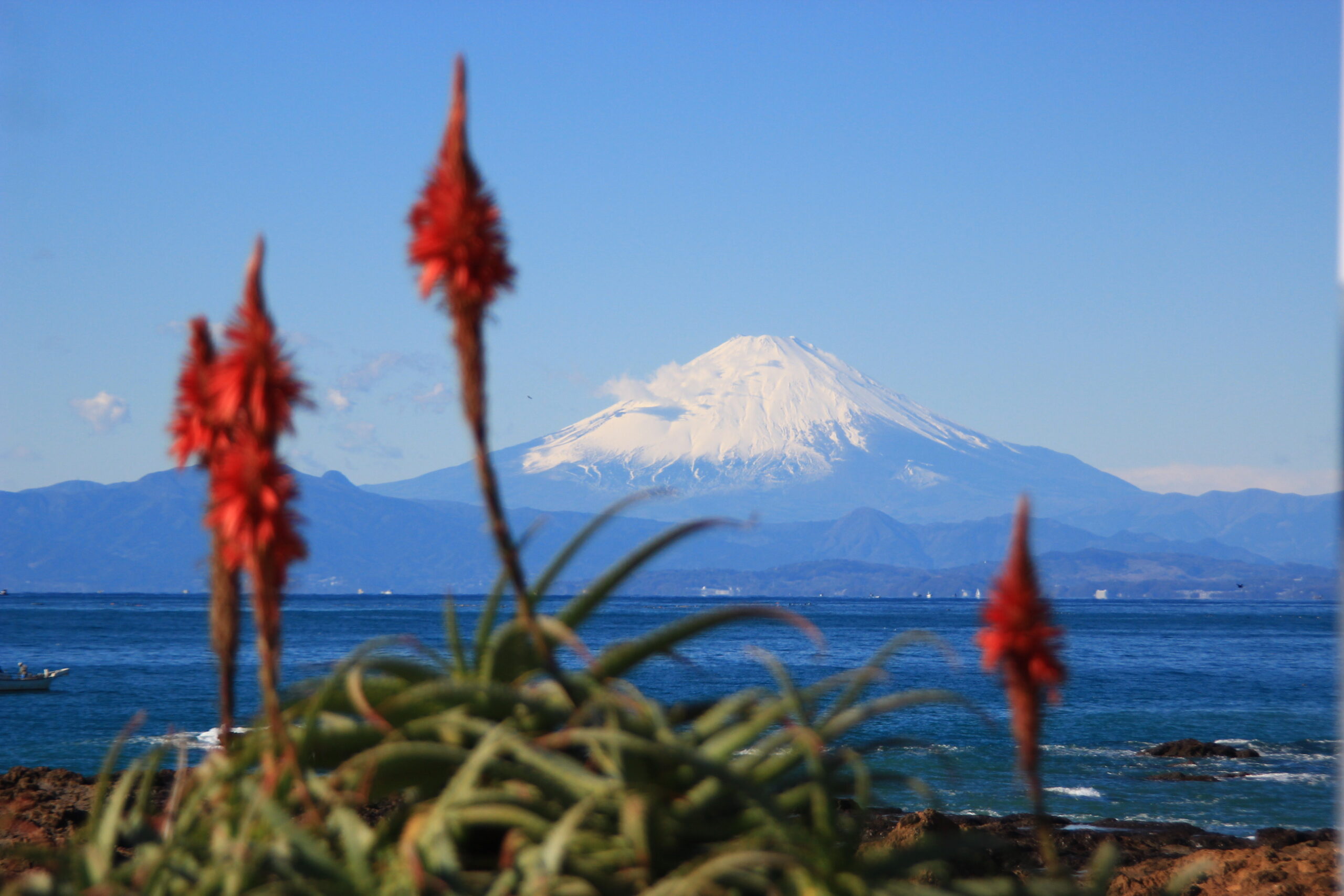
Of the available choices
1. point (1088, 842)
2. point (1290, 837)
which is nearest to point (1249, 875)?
point (1088, 842)

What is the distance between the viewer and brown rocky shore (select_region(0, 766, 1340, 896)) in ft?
43.2

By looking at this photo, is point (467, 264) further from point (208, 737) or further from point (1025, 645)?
point (208, 737)

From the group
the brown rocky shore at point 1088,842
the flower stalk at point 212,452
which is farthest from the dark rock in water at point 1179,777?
the flower stalk at point 212,452

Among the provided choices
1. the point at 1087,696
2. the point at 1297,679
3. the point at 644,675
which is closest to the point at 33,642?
the point at 644,675

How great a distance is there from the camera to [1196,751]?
114ft

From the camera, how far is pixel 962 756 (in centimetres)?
3384

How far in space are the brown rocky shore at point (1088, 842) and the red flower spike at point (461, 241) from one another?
7.05 meters

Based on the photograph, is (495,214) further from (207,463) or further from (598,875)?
(598,875)

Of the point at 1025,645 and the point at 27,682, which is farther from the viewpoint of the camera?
the point at 27,682

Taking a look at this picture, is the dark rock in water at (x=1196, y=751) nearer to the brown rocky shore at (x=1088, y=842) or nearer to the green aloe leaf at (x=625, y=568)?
the brown rocky shore at (x=1088, y=842)

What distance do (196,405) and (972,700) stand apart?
52.0m

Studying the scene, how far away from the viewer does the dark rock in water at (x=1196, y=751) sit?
34.5 meters

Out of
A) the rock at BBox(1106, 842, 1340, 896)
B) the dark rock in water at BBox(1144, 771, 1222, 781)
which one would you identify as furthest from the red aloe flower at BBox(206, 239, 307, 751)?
the dark rock in water at BBox(1144, 771, 1222, 781)

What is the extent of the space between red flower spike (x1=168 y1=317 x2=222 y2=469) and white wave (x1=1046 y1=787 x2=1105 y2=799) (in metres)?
26.0
